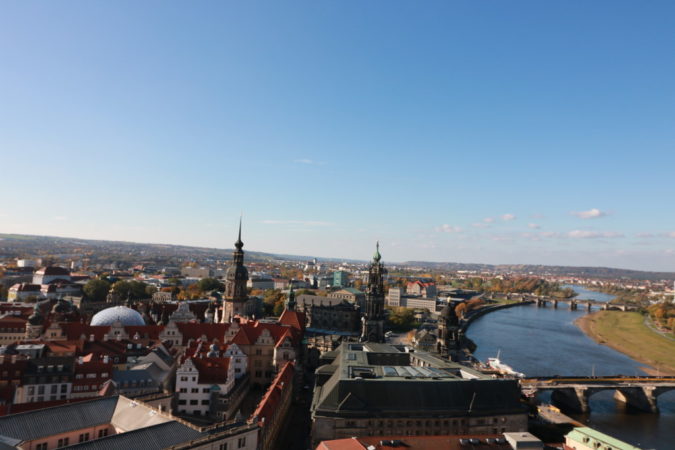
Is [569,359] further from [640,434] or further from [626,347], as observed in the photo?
[640,434]

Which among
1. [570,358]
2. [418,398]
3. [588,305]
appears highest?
[418,398]

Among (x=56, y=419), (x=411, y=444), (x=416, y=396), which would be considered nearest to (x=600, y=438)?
(x=416, y=396)

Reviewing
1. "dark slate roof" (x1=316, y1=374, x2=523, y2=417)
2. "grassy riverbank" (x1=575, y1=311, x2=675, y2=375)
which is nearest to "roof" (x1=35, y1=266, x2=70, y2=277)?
"dark slate roof" (x1=316, y1=374, x2=523, y2=417)

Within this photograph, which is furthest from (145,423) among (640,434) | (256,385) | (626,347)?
(626,347)

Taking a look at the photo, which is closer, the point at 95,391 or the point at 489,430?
the point at 489,430

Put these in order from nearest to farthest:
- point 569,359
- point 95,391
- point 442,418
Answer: point 442,418, point 95,391, point 569,359

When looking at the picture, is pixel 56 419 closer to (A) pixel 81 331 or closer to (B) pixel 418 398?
(B) pixel 418 398
